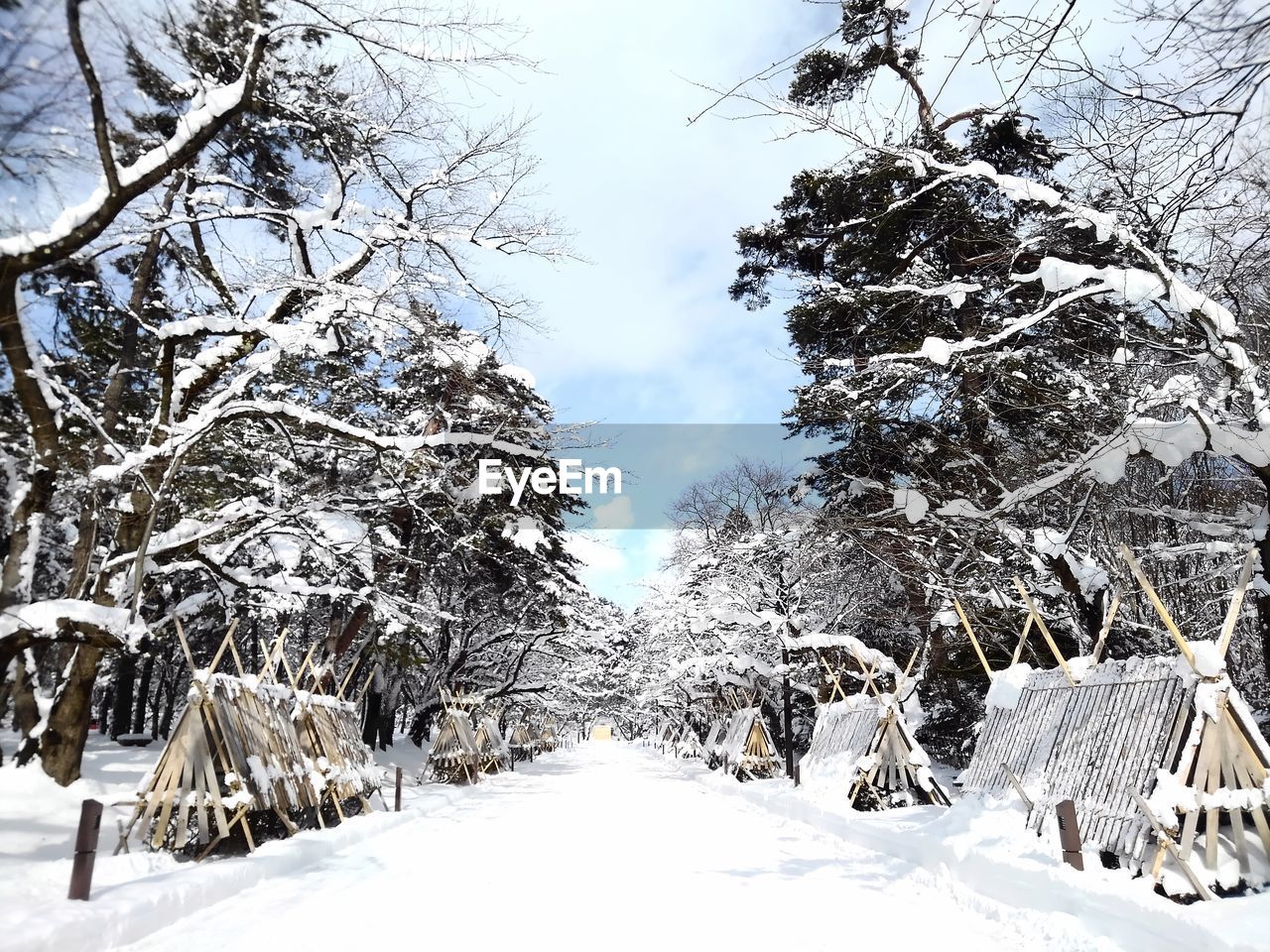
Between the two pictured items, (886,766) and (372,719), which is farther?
(372,719)

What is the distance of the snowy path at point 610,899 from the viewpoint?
6.04 m

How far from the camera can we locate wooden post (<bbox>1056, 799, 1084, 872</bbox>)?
6785 mm

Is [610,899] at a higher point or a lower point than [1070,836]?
lower

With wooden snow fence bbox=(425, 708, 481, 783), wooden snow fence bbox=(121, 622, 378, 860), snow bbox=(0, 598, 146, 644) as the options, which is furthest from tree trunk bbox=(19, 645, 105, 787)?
wooden snow fence bbox=(425, 708, 481, 783)

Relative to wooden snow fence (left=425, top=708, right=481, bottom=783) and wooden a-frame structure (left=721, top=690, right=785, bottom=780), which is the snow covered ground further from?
wooden a-frame structure (left=721, top=690, right=785, bottom=780)

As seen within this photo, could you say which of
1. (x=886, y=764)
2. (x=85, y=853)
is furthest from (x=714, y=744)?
(x=85, y=853)

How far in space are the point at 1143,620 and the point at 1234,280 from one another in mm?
6638

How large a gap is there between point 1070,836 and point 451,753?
2114cm

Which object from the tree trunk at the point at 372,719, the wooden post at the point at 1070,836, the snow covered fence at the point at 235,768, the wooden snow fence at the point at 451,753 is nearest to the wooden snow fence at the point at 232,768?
the snow covered fence at the point at 235,768

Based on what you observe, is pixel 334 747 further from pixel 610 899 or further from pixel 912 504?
pixel 912 504

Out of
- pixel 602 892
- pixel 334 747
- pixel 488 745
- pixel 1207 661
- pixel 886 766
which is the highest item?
pixel 1207 661

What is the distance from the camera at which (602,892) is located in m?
7.74

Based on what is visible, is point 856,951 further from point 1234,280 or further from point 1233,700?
point 1234,280

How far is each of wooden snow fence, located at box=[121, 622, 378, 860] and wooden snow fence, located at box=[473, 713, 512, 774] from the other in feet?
50.7
